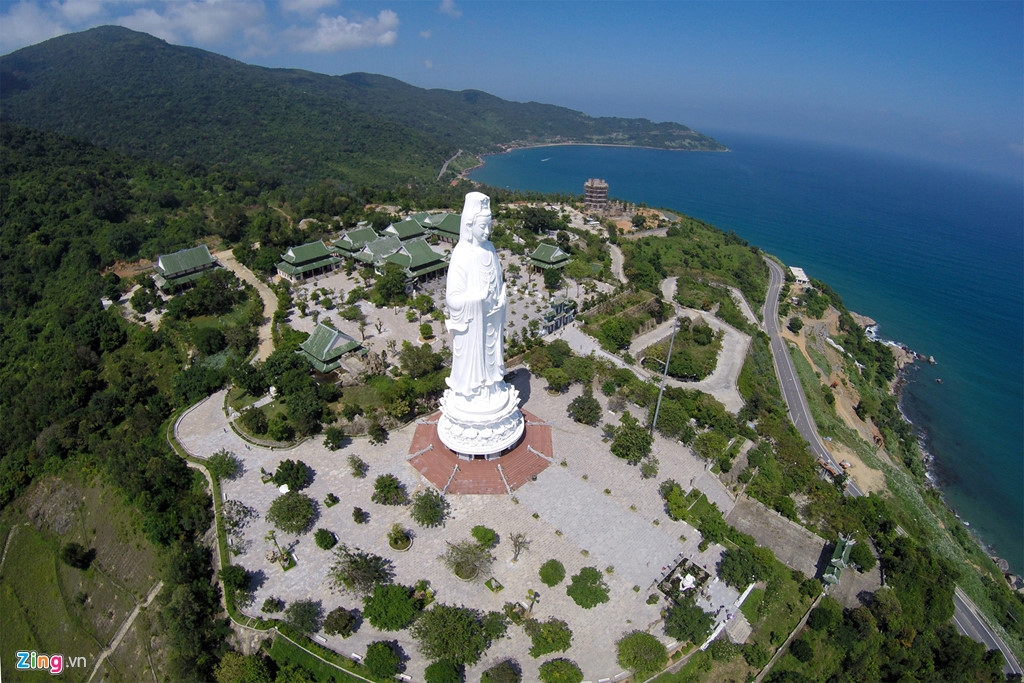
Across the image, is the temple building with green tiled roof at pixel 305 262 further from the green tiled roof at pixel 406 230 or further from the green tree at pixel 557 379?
the green tree at pixel 557 379

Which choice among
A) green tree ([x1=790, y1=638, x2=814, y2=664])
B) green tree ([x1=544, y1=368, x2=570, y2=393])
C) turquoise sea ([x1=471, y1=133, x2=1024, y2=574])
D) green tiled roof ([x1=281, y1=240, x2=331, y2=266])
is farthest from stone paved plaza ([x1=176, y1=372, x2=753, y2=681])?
turquoise sea ([x1=471, y1=133, x2=1024, y2=574])

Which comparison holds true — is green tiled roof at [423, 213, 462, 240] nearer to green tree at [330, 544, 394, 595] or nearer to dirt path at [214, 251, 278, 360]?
dirt path at [214, 251, 278, 360]

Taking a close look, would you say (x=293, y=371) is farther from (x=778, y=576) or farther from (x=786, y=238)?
(x=786, y=238)

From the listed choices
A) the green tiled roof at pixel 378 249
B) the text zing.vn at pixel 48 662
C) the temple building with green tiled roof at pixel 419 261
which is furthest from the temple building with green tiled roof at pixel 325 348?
the text zing.vn at pixel 48 662

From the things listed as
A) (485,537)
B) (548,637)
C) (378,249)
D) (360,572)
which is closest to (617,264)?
(378,249)

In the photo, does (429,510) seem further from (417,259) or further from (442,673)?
(417,259)

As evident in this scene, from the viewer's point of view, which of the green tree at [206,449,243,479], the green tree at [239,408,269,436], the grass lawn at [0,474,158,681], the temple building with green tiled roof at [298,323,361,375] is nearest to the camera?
the grass lawn at [0,474,158,681]
